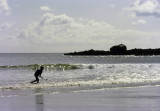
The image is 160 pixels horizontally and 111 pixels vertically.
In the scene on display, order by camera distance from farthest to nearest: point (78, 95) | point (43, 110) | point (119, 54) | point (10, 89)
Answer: point (119, 54), point (10, 89), point (78, 95), point (43, 110)

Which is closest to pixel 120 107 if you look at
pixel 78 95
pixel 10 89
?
pixel 78 95

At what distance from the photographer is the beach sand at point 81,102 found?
15.6 m

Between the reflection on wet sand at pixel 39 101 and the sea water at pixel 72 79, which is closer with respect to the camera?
the reflection on wet sand at pixel 39 101

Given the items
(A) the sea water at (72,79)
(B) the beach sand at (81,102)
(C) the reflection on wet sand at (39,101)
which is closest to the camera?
(B) the beach sand at (81,102)

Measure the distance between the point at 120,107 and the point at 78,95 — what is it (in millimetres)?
4849

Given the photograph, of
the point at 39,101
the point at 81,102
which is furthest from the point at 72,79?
the point at 81,102

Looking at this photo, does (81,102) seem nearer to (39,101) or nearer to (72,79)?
(39,101)

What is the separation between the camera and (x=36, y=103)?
56.9 feet

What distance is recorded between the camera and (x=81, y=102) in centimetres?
1741

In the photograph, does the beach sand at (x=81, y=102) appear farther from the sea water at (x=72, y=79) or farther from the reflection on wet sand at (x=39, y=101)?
the sea water at (x=72, y=79)

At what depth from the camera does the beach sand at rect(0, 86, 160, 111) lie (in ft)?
51.2

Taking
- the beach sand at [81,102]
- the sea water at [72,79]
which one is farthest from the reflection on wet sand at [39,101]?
the sea water at [72,79]

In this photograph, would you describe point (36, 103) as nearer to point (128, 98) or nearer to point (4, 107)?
point (4, 107)

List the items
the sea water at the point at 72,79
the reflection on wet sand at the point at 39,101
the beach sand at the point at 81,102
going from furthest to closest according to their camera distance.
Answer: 1. the sea water at the point at 72,79
2. the reflection on wet sand at the point at 39,101
3. the beach sand at the point at 81,102
